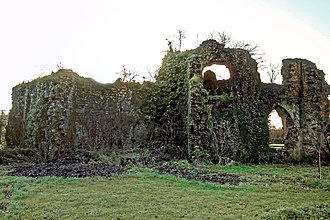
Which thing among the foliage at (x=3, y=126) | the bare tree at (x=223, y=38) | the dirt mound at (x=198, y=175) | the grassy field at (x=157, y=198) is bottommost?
the grassy field at (x=157, y=198)

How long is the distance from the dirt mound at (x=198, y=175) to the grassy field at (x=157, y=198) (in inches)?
19.4

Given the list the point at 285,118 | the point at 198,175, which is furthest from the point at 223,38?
the point at 198,175

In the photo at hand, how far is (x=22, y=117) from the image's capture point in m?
21.5

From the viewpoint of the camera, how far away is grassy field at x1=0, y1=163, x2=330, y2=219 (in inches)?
290

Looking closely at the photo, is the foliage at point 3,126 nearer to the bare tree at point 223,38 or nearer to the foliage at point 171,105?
the foliage at point 171,105

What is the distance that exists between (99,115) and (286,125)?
35.5 ft

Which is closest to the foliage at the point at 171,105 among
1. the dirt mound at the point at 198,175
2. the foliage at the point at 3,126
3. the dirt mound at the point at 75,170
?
the dirt mound at the point at 198,175

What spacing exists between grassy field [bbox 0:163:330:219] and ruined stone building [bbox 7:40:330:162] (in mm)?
7337

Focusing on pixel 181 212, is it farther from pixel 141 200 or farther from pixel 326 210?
pixel 326 210

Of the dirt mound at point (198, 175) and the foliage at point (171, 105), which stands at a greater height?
the foliage at point (171, 105)

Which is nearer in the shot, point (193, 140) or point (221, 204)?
point (221, 204)

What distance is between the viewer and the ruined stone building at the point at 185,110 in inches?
750

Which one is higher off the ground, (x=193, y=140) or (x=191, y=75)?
(x=191, y=75)

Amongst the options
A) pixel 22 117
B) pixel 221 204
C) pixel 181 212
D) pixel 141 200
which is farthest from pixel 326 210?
pixel 22 117
